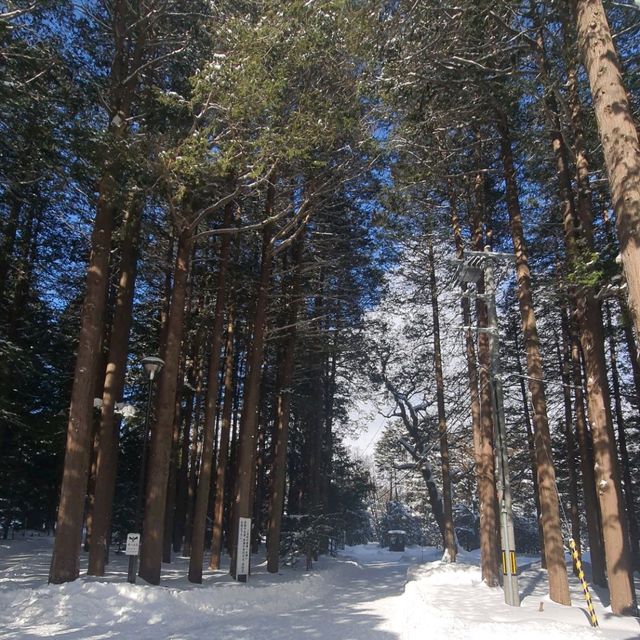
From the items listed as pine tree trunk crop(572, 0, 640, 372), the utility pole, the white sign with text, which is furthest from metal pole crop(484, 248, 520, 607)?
the white sign with text

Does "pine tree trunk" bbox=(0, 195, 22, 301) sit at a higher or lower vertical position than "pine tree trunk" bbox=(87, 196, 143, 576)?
higher

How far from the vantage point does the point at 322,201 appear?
58.7 ft

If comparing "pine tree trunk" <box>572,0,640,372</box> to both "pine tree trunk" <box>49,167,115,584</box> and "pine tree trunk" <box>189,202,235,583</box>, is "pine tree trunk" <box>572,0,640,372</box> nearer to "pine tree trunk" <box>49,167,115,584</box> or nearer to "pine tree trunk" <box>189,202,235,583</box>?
"pine tree trunk" <box>49,167,115,584</box>

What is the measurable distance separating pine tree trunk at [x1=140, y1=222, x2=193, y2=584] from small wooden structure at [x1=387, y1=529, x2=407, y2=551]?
127ft

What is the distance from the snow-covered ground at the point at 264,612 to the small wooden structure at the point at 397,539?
34.2m

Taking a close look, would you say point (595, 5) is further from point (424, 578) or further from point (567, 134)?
point (424, 578)

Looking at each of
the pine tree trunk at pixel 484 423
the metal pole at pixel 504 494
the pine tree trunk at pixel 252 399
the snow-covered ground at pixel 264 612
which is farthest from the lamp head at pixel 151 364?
the pine tree trunk at pixel 484 423

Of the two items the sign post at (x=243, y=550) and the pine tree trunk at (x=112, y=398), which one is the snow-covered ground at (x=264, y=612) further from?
the pine tree trunk at (x=112, y=398)

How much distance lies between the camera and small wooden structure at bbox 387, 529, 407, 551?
162 ft

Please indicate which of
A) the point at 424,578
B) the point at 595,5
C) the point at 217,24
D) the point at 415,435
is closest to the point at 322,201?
the point at 217,24

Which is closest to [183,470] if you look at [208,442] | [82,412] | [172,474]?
[172,474]

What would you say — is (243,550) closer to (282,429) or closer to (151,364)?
(282,429)

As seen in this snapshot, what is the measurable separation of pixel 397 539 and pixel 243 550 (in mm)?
38776

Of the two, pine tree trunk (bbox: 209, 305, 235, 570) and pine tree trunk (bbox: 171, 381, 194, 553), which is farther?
pine tree trunk (bbox: 171, 381, 194, 553)
